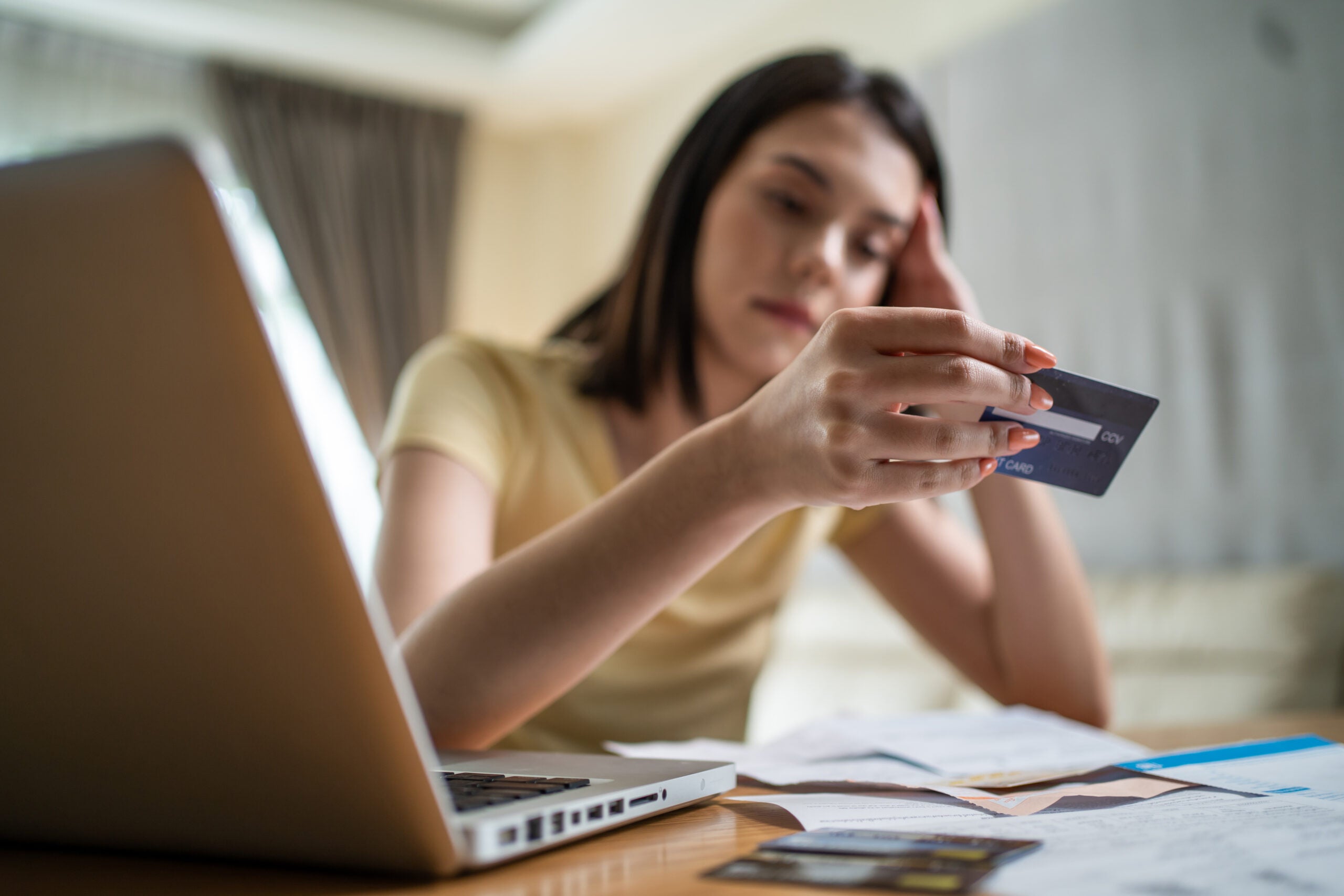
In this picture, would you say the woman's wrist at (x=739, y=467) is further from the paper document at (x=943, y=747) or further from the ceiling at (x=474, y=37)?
the ceiling at (x=474, y=37)

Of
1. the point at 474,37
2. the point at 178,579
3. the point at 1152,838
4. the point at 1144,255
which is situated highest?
the point at 474,37

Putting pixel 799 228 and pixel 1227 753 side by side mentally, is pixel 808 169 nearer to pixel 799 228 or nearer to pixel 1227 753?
pixel 799 228

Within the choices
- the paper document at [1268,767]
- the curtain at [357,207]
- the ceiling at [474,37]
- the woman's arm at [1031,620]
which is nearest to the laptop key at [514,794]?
the paper document at [1268,767]

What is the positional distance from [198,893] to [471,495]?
0.62 meters

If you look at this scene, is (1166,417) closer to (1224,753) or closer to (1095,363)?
(1095,363)

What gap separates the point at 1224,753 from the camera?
62 centimetres

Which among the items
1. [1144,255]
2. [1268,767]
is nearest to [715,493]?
[1268,767]

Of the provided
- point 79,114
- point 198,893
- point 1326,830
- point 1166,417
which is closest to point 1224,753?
point 1326,830

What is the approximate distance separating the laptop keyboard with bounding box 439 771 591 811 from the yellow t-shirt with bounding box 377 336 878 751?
0.52 meters

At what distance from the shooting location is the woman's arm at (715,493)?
471 mm

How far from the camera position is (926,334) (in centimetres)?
47

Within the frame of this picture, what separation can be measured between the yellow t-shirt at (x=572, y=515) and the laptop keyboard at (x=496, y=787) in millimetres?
517

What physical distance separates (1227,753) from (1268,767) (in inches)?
2.3

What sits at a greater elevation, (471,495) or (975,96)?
(975,96)
